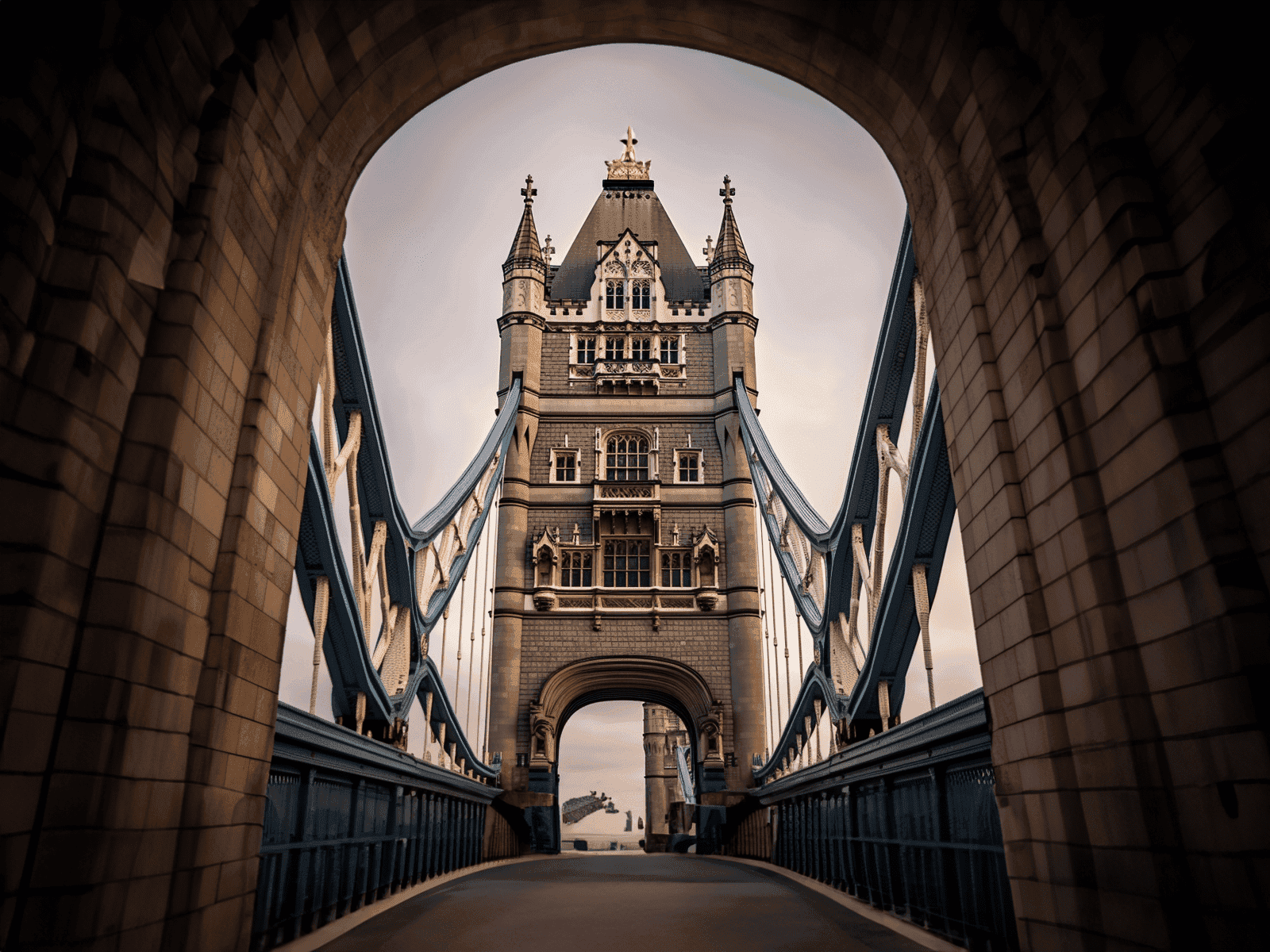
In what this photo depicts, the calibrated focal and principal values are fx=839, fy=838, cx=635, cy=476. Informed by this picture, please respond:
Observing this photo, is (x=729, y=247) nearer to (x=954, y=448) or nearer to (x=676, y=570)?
(x=676, y=570)

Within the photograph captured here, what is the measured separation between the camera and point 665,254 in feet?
106

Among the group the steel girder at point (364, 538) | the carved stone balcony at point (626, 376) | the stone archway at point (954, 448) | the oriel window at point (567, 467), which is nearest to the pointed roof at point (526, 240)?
the carved stone balcony at point (626, 376)

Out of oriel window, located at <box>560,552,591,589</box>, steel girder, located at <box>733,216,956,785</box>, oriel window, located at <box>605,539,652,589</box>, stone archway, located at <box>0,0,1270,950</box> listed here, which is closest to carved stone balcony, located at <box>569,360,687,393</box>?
oriel window, located at <box>605,539,652,589</box>

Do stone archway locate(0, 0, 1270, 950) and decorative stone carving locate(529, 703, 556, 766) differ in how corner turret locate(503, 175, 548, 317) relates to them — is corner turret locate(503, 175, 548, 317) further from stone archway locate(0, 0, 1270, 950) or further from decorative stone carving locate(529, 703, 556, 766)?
stone archway locate(0, 0, 1270, 950)

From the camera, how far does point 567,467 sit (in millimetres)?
27234

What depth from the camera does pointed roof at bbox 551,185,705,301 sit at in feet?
102

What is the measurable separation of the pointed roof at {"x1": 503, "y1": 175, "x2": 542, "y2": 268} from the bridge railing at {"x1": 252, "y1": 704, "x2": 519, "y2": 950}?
22.2 meters

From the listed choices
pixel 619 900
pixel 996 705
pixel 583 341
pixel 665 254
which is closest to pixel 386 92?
pixel 996 705

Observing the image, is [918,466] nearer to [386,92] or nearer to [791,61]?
[791,61]

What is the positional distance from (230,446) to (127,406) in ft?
2.40

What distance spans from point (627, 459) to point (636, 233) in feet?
33.2

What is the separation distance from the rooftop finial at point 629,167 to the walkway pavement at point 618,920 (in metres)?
29.8

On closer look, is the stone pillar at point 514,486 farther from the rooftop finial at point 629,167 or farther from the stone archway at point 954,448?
the stone archway at point 954,448

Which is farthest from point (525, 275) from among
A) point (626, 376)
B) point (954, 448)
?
point (954, 448)
